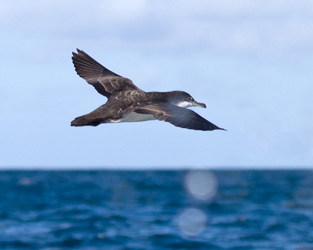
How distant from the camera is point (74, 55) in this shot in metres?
14.7

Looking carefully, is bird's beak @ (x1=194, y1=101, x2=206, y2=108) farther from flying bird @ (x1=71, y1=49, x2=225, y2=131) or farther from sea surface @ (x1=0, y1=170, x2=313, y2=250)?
sea surface @ (x1=0, y1=170, x2=313, y2=250)

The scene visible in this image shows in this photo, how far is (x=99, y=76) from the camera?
48.2 ft

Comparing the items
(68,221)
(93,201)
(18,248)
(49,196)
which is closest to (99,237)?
(18,248)

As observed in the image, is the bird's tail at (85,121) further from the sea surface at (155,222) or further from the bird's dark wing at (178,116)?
the sea surface at (155,222)

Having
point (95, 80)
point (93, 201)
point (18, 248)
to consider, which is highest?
point (93, 201)

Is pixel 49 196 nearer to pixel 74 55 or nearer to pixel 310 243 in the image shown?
pixel 310 243

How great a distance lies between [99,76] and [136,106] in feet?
8.75

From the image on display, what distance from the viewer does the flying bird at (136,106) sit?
37.5ft

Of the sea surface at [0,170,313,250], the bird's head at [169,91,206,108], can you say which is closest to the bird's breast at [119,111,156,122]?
the bird's head at [169,91,206,108]

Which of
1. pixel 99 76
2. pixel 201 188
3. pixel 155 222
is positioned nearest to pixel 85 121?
pixel 99 76

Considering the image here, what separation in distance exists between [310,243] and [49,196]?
41354 mm

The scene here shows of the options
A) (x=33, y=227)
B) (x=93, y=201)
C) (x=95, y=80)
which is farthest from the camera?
(x=93, y=201)

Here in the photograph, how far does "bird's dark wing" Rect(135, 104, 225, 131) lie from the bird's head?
0.76 meters

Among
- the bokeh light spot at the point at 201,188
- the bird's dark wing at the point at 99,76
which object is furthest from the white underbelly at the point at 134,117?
the bokeh light spot at the point at 201,188
